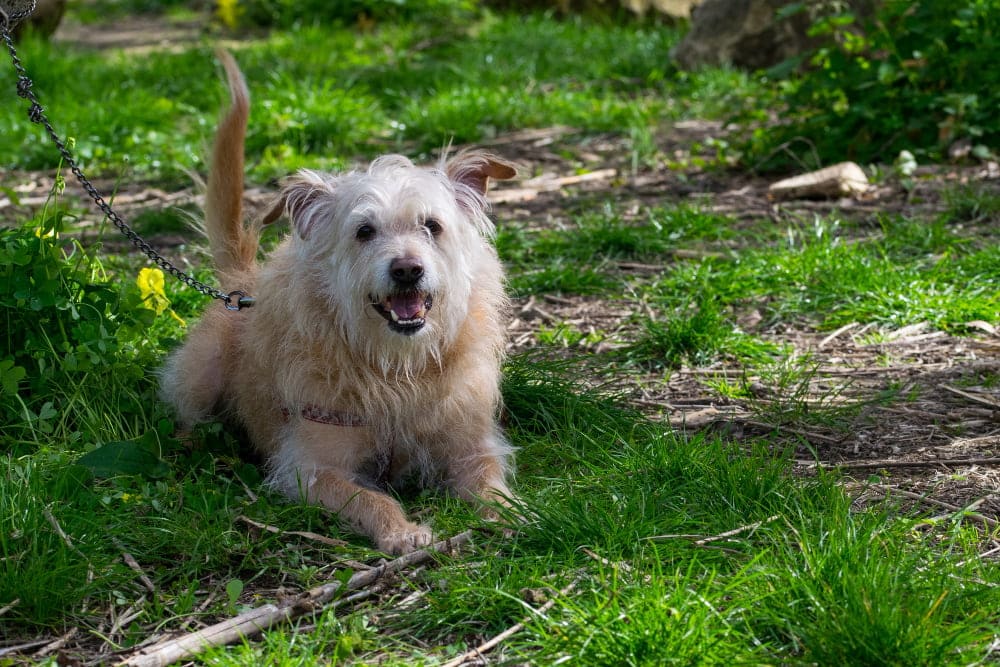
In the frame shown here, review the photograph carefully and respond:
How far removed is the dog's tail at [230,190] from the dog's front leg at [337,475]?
107 centimetres

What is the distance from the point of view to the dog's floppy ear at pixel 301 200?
3.67 m

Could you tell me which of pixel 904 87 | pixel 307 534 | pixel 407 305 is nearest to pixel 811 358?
pixel 407 305

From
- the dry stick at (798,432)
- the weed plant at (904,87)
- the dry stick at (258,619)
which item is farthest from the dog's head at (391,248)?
the weed plant at (904,87)

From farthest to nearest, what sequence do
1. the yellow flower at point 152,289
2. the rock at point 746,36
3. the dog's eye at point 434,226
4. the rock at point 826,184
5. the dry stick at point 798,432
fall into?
the rock at point 746,36, the rock at point 826,184, the yellow flower at point 152,289, the dry stick at point 798,432, the dog's eye at point 434,226

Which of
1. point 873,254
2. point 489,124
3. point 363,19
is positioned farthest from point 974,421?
point 363,19

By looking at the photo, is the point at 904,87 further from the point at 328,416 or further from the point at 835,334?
the point at 328,416

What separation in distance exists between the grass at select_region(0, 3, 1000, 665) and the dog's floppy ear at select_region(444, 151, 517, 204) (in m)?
0.85

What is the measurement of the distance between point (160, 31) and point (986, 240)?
36.1 feet

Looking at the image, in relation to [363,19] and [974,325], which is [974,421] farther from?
[363,19]

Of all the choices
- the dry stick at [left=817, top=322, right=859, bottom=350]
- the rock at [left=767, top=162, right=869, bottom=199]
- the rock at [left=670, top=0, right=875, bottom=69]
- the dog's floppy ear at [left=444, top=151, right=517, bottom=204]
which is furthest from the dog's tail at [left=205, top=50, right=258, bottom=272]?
the rock at [left=670, top=0, right=875, bottom=69]

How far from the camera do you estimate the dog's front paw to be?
3123 mm

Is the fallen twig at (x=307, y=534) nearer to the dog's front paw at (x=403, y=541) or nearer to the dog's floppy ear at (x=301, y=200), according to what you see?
the dog's front paw at (x=403, y=541)

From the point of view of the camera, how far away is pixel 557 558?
9.58 ft

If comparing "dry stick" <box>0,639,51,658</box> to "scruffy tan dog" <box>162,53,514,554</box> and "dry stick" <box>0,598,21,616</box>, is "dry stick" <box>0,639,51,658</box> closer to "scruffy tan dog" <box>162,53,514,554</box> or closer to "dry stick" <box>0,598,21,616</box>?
"dry stick" <box>0,598,21,616</box>
